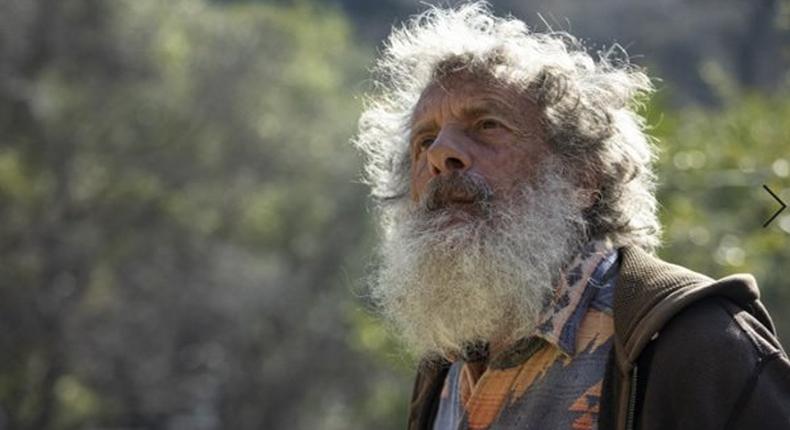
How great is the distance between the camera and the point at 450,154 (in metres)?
3.60

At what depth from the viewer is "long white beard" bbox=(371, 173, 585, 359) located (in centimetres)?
351

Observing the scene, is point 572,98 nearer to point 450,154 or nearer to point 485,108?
point 485,108

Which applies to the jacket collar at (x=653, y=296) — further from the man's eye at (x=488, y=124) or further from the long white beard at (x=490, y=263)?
the man's eye at (x=488, y=124)

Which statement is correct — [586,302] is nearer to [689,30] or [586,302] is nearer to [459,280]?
[459,280]

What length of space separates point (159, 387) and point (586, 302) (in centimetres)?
2629

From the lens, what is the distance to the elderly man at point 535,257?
2.98 m

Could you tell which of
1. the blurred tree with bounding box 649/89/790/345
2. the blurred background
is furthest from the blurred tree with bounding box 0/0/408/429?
the blurred tree with bounding box 649/89/790/345

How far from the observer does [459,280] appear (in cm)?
357

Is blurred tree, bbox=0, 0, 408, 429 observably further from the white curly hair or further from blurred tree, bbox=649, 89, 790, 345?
the white curly hair

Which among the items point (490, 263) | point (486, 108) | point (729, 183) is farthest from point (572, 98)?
point (729, 183)

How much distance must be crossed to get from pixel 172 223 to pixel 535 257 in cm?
2421

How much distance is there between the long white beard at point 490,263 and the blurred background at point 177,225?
1758cm

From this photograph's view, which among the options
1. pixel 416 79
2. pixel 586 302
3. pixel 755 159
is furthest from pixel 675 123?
pixel 586 302

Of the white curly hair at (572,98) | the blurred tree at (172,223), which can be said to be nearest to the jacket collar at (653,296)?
the white curly hair at (572,98)
